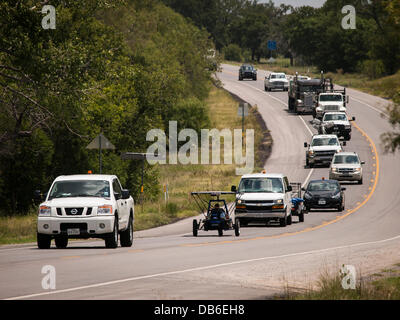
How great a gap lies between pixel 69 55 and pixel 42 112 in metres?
3.68

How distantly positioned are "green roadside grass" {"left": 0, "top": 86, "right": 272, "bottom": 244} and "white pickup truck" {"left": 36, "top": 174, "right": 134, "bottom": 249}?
15.5 feet

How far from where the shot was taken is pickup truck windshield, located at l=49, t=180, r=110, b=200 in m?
22.4

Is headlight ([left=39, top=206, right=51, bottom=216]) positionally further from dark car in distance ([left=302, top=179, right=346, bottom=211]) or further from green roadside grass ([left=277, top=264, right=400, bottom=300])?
dark car in distance ([left=302, top=179, right=346, bottom=211])

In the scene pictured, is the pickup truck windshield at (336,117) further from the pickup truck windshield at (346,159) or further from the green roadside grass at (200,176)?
the pickup truck windshield at (346,159)

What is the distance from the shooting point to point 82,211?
21.7 metres

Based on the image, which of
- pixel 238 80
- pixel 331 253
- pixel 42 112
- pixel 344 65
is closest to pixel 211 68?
pixel 238 80

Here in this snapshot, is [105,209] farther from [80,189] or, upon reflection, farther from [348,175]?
[348,175]

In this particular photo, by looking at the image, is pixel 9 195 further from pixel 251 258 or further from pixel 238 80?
pixel 238 80

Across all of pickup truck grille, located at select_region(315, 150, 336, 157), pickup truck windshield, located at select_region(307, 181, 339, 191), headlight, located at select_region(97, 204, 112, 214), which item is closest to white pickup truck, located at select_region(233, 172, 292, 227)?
pickup truck windshield, located at select_region(307, 181, 339, 191)

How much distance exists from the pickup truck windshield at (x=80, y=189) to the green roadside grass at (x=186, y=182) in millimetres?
4619

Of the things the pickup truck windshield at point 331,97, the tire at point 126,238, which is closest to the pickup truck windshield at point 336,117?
the pickup truck windshield at point 331,97

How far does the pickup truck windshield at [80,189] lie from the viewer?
2238 cm
